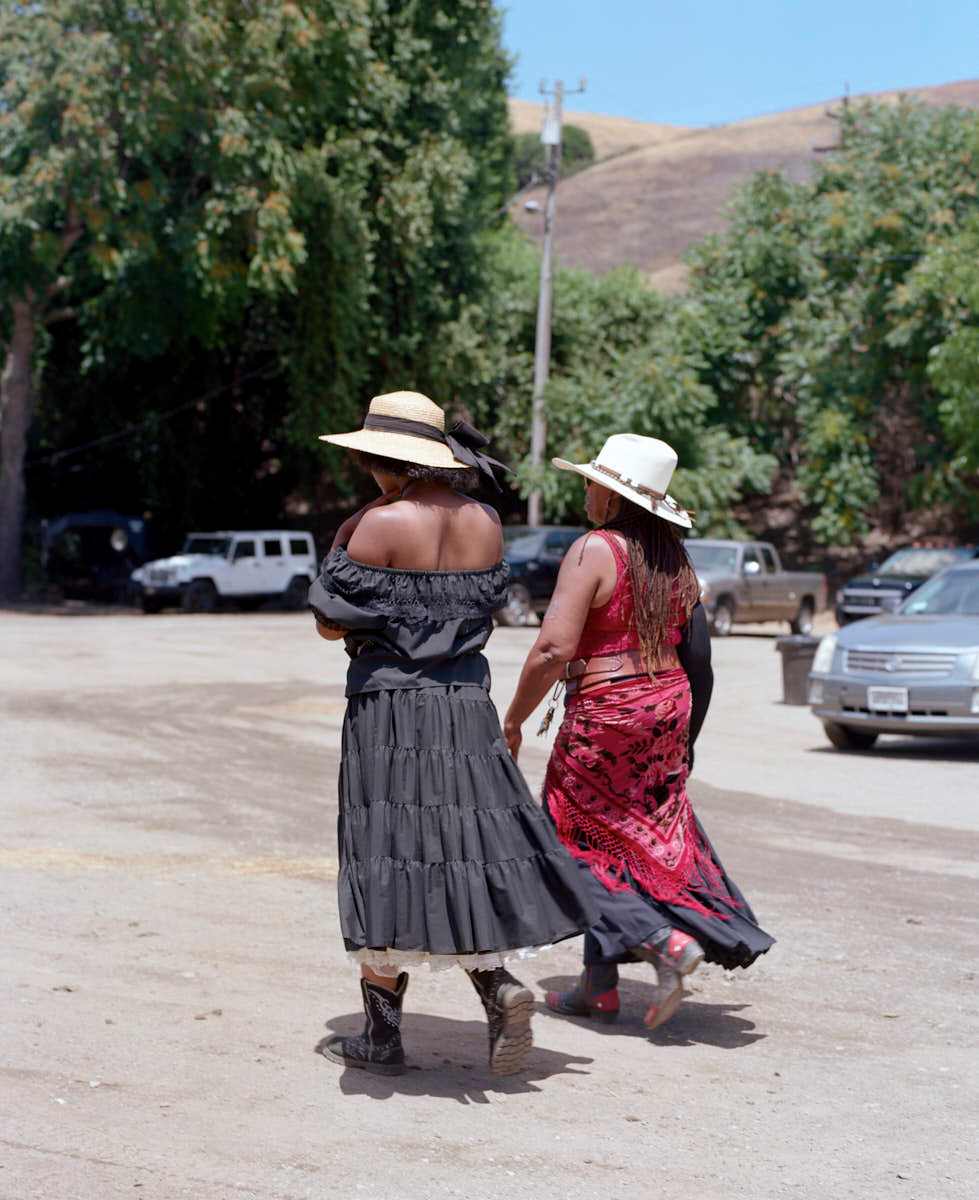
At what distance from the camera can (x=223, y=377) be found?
4312cm

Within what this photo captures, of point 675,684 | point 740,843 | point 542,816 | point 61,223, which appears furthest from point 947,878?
point 61,223

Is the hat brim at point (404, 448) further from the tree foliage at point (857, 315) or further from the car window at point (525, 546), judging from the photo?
the tree foliage at point (857, 315)

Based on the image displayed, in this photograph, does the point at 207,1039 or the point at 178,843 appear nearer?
the point at 207,1039

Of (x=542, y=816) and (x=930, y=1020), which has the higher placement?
(x=542, y=816)

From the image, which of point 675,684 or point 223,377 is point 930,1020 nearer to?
point 675,684

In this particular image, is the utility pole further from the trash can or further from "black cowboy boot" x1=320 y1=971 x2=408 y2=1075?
"black cowboy boot" x1=320 y1=971 x2=408 y2=1075

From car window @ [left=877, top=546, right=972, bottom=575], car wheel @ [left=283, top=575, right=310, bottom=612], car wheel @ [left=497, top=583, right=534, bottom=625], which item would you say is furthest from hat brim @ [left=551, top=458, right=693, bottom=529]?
car wheel @ [left=283, top=575, right=310, bottom=612]

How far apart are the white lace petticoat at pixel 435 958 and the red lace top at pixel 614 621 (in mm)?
1142

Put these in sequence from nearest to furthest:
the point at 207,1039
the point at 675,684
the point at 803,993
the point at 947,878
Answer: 1. the point at 207,1039
2. the point at 675,684
3. the point at 803,993
4. the point at 947,878

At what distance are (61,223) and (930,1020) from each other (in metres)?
31.5

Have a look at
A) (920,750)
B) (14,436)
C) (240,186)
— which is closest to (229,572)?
(14,436)

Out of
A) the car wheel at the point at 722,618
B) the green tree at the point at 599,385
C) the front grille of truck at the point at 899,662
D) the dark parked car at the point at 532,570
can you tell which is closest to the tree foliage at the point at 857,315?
the green tree at the point at 599,385

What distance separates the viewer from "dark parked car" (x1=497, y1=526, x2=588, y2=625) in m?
34.0

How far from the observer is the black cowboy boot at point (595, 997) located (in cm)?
611
